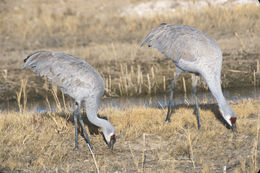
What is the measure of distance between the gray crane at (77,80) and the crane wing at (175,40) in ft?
5.27

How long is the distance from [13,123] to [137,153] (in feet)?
7.68

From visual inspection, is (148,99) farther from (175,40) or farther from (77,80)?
(77,80)

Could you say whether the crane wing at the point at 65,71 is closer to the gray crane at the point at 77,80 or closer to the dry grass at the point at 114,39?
the gray crane at the point at 77,80

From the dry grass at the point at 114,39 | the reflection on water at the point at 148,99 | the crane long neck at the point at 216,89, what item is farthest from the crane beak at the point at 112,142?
the dry grass at the point at 114,39

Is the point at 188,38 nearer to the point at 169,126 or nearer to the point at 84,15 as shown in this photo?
the point at 169,126

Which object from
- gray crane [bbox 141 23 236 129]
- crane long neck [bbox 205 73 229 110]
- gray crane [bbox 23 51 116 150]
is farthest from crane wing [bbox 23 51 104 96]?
crane long neck [bbox 205 73 229 110]

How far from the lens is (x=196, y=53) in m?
7.03

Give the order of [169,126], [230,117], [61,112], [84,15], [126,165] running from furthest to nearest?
1. [84,15]
2. [61,112]
3. [169,126]
4. [230,117]
5. [126,165]

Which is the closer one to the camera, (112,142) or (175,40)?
(112,142)

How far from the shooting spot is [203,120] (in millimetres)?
7438

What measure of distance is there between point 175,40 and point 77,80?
2035mm

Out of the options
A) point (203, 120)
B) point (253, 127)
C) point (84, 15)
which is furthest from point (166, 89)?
point (84, 15)

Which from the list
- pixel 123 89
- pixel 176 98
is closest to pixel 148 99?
pixel 176 98

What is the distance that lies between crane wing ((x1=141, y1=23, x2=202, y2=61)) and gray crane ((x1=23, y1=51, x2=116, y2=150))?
5.27 feet
